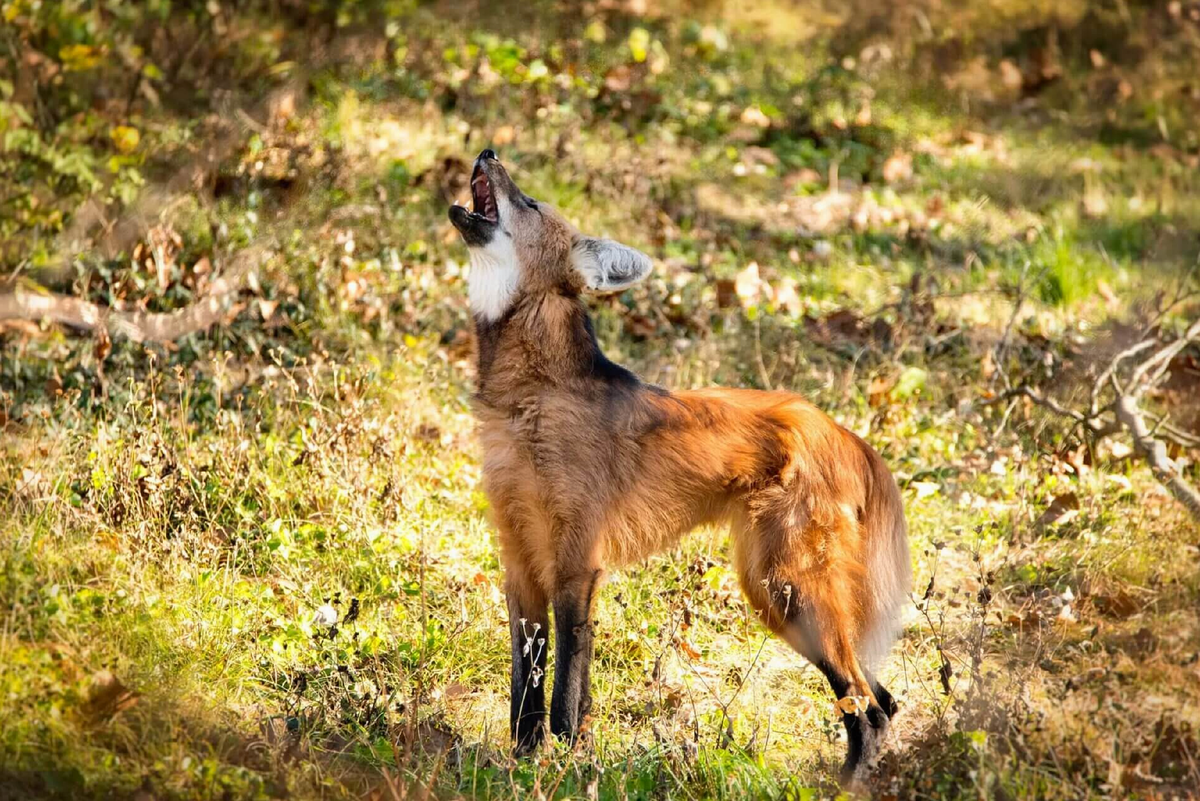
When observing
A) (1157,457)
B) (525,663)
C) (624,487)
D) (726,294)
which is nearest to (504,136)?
(726,294)

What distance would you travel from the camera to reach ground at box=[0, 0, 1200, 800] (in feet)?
9.76

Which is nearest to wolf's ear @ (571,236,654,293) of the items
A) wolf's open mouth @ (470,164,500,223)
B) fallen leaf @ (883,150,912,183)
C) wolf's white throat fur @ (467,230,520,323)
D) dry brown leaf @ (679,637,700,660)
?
wolf's white throat fur @ (467,230,520,323)

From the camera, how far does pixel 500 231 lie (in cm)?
365

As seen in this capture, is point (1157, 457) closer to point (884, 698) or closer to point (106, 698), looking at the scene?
point (884, 698)

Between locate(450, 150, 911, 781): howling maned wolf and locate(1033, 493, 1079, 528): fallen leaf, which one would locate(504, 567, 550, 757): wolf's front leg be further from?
locate(1033, 493, 1079, 528): fallen leaf

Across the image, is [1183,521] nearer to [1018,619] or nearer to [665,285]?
[1018,619]

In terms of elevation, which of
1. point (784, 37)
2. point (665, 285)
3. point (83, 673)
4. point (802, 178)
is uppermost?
point (784, 37)

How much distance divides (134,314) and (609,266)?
2.44 meters

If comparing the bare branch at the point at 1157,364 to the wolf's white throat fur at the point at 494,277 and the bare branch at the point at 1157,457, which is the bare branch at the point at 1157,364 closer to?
the bare branch at the point at 1157,457

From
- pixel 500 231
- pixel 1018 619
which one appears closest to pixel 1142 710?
pixel 1018 619

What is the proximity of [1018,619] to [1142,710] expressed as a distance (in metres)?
0.76

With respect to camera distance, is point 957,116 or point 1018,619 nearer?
point 1018,619

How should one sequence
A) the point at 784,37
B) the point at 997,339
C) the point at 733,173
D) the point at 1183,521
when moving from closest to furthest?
the point at 1183,521, the point at 997,339, the point at 733,173, the point at 784,37

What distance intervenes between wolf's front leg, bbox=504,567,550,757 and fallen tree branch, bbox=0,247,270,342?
2.16 m
